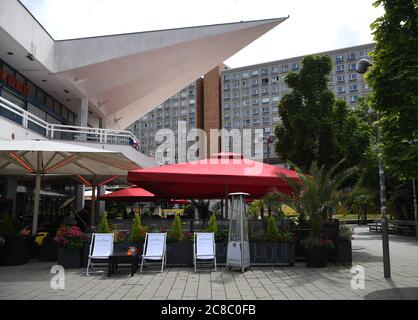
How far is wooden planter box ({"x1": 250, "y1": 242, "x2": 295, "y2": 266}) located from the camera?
33.7 ft

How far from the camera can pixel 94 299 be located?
6.61 m

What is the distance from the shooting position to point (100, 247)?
951 cm

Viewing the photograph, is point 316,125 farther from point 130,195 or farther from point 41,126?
point 41,126

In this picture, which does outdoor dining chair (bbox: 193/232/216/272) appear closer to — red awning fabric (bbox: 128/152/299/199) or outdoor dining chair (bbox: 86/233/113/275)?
red awning fabric (bbox: 128/152/299/199)

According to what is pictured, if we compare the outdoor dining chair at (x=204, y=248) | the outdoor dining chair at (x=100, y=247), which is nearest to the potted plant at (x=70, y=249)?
the outdoor dining chair at (x=100, y=247)

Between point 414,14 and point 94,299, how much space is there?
25.7 feet

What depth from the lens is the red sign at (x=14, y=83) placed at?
61.5ft

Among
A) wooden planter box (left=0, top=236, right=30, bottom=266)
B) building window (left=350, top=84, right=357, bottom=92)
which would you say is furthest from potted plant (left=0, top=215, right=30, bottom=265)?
building window (left=350, top=84, right=357, bottom=92)

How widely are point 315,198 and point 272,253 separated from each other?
6.18ft

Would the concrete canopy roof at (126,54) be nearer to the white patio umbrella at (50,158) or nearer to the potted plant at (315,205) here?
the white patio umbrella at (50,158)

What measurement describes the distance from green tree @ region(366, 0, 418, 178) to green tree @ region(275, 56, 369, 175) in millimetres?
7630

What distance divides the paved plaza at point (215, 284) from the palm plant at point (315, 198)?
128 centimetres

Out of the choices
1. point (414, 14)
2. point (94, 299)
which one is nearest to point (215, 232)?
point (94, 299)
